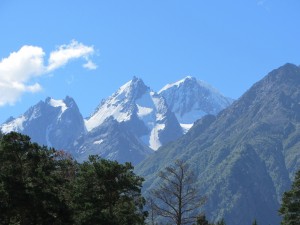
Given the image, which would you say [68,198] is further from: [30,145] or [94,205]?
[30,145]

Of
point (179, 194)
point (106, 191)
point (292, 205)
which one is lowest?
point (179, 194)

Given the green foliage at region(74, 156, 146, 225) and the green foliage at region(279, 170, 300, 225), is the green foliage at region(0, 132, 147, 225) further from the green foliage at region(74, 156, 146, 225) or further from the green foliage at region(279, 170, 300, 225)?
the green foliage at region(279, 170, 300, 225)

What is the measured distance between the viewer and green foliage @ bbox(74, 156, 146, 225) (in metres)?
62.8

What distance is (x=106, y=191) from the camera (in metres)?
64.6

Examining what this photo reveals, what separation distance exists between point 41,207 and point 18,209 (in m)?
2.35

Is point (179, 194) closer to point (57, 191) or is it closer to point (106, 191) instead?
point (106, 191)

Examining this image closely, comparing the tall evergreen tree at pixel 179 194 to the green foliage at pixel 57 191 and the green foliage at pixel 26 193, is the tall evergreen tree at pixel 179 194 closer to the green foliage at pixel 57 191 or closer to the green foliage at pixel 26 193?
the green foliage at pixel 57 191

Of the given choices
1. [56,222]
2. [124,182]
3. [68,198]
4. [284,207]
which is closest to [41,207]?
[56,222]

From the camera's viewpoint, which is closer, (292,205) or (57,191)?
(57,191)

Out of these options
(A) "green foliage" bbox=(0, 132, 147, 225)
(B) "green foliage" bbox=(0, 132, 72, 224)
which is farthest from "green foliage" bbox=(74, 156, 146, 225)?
(B) "green foliage" bbox=(0, 132, 72, 224)

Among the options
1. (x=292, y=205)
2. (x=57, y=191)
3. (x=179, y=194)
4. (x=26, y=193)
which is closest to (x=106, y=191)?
(x=57, y=191)

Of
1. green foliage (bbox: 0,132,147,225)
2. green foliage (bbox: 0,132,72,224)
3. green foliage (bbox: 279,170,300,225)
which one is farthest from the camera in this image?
green foliage (bbox: 279,170,300,225)

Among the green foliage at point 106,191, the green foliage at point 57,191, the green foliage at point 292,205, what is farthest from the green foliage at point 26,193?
the green foliage at point 292,205

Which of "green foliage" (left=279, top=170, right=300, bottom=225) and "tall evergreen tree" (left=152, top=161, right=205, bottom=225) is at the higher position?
"green foliage" (left=279, top=170, right=300, bottom=225)
